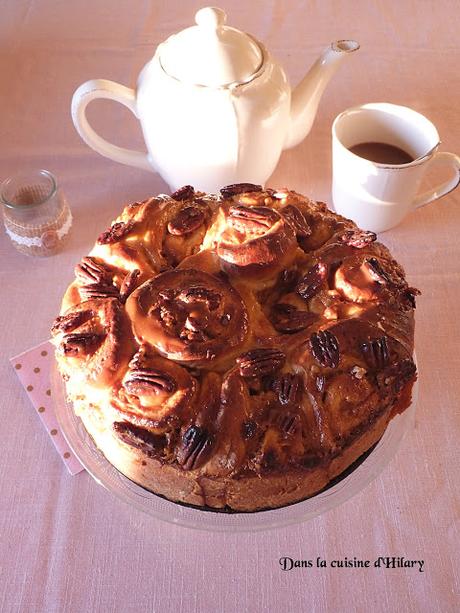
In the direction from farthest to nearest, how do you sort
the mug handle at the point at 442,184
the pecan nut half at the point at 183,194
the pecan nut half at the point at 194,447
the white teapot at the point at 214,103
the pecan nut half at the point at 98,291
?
the mug handle at the point at 442,184
the white teapot at the point at 214,103
the pecan nut half at the point at 183,194
the pecan nut half at the point at 98,291
the pecan nut half at the point at 194,447

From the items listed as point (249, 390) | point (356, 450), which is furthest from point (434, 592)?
point (249, 390)

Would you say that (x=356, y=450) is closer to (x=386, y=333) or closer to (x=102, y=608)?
(x=386, y=333)

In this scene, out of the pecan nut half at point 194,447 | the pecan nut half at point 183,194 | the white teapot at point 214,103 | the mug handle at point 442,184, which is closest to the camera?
the pecan nut half at point 194,447

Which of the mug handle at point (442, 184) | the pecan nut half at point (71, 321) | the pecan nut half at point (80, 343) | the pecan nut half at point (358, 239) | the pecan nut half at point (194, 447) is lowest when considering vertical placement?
the mug handle at point (442, 184)

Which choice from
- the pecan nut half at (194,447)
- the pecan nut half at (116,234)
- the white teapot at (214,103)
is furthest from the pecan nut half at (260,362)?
the white teapot at (214,103)

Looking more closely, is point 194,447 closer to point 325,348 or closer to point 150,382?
point 150,382

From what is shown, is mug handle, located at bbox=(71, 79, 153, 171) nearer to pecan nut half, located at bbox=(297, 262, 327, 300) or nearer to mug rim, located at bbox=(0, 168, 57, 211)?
mug rim, located at bbox=(0, 168, 57, 211)

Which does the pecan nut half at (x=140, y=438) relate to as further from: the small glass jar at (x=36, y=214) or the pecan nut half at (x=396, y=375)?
the small glass jar at (x=36, y=214)

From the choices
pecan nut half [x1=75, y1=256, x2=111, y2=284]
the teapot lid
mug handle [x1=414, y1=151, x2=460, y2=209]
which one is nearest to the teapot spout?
the teapot lid
